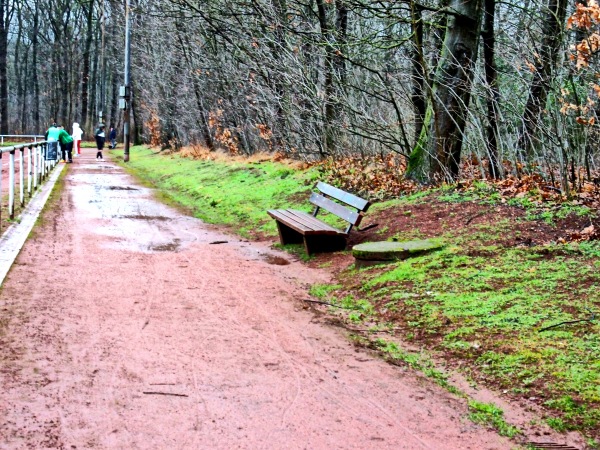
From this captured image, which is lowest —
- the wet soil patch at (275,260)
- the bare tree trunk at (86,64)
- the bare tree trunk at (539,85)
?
the wet soil patch at (275,260)

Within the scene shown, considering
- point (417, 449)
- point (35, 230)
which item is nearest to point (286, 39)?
point (35, 230)

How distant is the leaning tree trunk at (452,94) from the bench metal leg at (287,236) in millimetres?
2511

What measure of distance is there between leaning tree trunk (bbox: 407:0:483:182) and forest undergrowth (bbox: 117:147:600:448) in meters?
0.46

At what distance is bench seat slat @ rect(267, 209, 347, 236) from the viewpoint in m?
9.20

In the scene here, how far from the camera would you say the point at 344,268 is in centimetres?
858

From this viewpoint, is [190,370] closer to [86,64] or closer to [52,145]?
[52,145]

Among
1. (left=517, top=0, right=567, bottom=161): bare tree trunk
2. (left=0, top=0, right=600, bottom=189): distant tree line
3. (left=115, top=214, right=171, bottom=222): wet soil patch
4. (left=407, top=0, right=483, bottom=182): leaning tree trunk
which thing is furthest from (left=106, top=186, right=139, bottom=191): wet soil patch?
(left=517, top=0, right=567, bottom=161): bare tree trunk

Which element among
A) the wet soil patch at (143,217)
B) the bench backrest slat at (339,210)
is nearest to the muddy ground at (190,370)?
the bench backrest slat at (339,210)

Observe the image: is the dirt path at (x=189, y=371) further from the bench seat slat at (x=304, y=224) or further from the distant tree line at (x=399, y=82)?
the distant tree line at (x=399, y=82)

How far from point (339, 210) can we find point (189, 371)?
5326mm

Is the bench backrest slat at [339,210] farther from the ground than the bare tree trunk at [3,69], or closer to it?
closer to it

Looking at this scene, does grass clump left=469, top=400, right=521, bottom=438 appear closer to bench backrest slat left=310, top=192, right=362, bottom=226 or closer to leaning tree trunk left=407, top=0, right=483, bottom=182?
bench backrest slat left=310, top=192, right=362, bottom=226

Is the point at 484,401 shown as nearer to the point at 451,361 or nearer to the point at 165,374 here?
the point at 451,361

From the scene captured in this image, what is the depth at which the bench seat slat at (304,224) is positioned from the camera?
9.20 m
